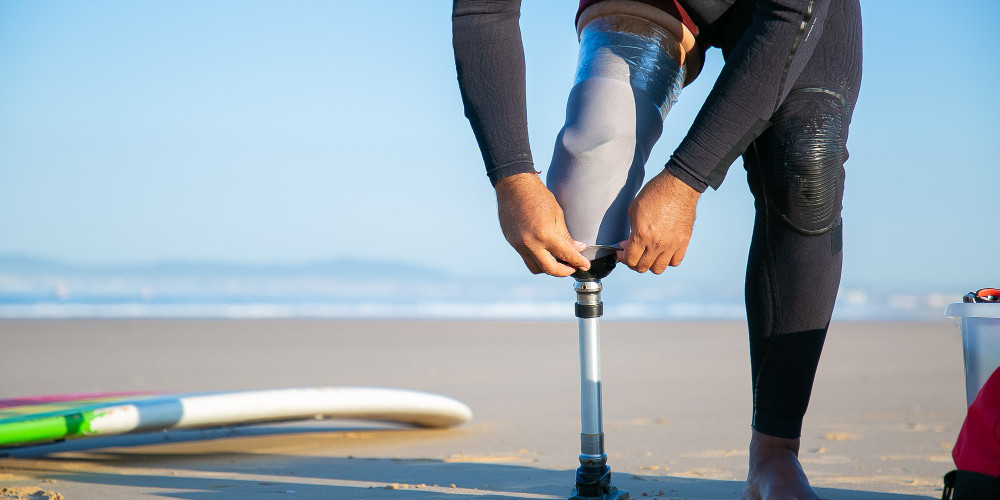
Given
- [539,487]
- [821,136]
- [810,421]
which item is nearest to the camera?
[821,136]

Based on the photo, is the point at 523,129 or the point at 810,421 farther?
the point at 810,421

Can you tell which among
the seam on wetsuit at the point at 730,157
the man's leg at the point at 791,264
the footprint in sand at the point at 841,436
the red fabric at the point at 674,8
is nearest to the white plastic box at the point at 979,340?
the man's leg at the point at 791,264

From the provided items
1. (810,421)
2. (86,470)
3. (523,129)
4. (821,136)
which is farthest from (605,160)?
(810,421)

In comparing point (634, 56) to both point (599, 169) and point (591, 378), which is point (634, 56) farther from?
point (591, 378)

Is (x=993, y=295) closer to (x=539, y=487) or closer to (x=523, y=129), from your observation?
(x=523, y=129)

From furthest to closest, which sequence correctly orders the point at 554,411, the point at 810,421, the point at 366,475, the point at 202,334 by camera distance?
the point at 202,334 → the point at 554,411 → the point at 810,421 → the point at 366,475

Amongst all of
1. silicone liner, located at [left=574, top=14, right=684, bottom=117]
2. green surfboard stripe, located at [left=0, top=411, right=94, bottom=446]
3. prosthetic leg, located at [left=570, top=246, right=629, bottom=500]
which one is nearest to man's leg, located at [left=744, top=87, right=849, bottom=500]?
silicone liner, located at [left=574, top=14, right=684, bottom=117]

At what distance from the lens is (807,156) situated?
4.92 feet

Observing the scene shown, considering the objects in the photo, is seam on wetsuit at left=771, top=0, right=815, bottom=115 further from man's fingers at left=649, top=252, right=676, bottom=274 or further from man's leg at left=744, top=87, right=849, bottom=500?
man's fingers at left=649, top=252, right=676, bottom=274

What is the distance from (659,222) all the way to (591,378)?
0.96 feet

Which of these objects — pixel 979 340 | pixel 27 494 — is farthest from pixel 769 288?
pixel 27 494

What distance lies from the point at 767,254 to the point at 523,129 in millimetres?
564

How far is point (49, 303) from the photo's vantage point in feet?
51.3

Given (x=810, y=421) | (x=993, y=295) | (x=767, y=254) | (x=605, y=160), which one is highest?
(x=605, y=160)
